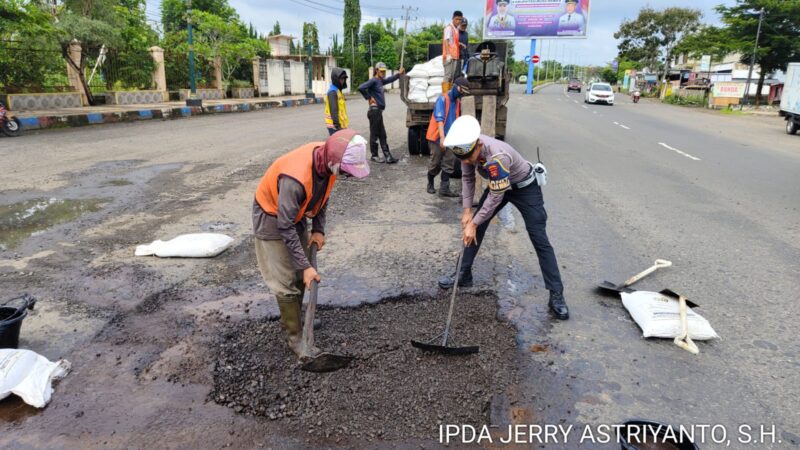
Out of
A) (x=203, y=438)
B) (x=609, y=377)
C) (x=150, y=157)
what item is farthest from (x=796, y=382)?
(x=150, y=157)

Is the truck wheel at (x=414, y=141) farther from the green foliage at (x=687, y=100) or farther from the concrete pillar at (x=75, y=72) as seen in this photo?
the green foliage at (x=687, y=100)

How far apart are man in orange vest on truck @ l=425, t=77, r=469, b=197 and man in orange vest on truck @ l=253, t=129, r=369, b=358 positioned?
3.91m

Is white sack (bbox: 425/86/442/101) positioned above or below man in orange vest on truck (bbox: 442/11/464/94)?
below

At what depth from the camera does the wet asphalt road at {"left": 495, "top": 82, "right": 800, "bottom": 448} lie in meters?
2.69

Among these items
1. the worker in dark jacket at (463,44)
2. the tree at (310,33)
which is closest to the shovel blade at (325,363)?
the worker in dark jacket at (463,44)

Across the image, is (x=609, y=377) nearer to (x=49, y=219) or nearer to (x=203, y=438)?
(x=203, y=438)

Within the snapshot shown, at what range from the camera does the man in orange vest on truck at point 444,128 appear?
6.61 meters

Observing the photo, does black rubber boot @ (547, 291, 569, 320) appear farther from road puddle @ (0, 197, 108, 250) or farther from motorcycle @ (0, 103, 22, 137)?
motorcycle @ (0, 103, 22, 137)

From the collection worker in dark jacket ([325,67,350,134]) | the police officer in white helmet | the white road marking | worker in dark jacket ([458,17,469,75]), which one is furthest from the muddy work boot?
the white road marking

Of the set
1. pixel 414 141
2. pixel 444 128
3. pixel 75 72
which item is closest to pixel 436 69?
pixel 414 141

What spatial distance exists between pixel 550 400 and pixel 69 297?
3.51 meters

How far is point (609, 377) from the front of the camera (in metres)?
2.91

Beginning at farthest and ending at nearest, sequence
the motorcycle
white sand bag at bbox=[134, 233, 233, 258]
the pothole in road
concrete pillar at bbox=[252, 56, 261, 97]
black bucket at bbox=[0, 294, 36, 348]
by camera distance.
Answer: concrete pillar at bbox=[252, 56, 261, 97]
the motorcycle
white sand bag at bbox=[134, 233, 233, 258]
black bucket at bbox=[0, 294, 36, 348]
the pothole in road

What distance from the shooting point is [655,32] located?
48312mm
